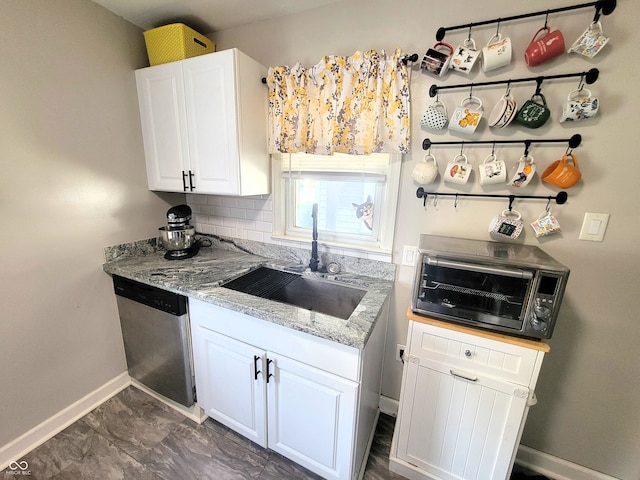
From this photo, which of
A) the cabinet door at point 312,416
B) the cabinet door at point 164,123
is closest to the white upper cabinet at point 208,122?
the cabinet door at point 164,123

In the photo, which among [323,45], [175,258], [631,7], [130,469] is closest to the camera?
[631,7]

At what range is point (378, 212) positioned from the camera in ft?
5.24

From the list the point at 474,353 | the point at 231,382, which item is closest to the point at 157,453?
the point at 231,382

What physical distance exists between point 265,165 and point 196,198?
760mm

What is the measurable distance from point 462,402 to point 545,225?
871 mm

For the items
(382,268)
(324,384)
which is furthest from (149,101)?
(324,384)

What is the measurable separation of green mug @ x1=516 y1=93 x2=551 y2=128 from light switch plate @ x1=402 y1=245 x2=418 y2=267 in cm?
75

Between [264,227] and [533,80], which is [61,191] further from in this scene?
[533,80]

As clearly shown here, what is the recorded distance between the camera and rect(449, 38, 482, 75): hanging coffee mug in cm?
116

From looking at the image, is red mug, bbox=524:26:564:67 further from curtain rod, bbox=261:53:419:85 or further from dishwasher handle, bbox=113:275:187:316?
dishwasher handle, bbox=113:275:187:316

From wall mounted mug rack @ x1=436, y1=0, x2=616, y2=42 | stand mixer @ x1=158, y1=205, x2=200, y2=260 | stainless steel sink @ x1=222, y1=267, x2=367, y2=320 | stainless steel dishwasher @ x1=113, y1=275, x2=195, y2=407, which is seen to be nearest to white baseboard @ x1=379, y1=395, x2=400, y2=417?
stainless steel sink @ x1=222, y1=267, x2=367, y2=320

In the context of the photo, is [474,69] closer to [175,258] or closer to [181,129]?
[181,129]

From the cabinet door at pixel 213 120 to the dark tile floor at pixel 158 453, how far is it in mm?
1451

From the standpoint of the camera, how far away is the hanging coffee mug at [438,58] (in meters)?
1.20
